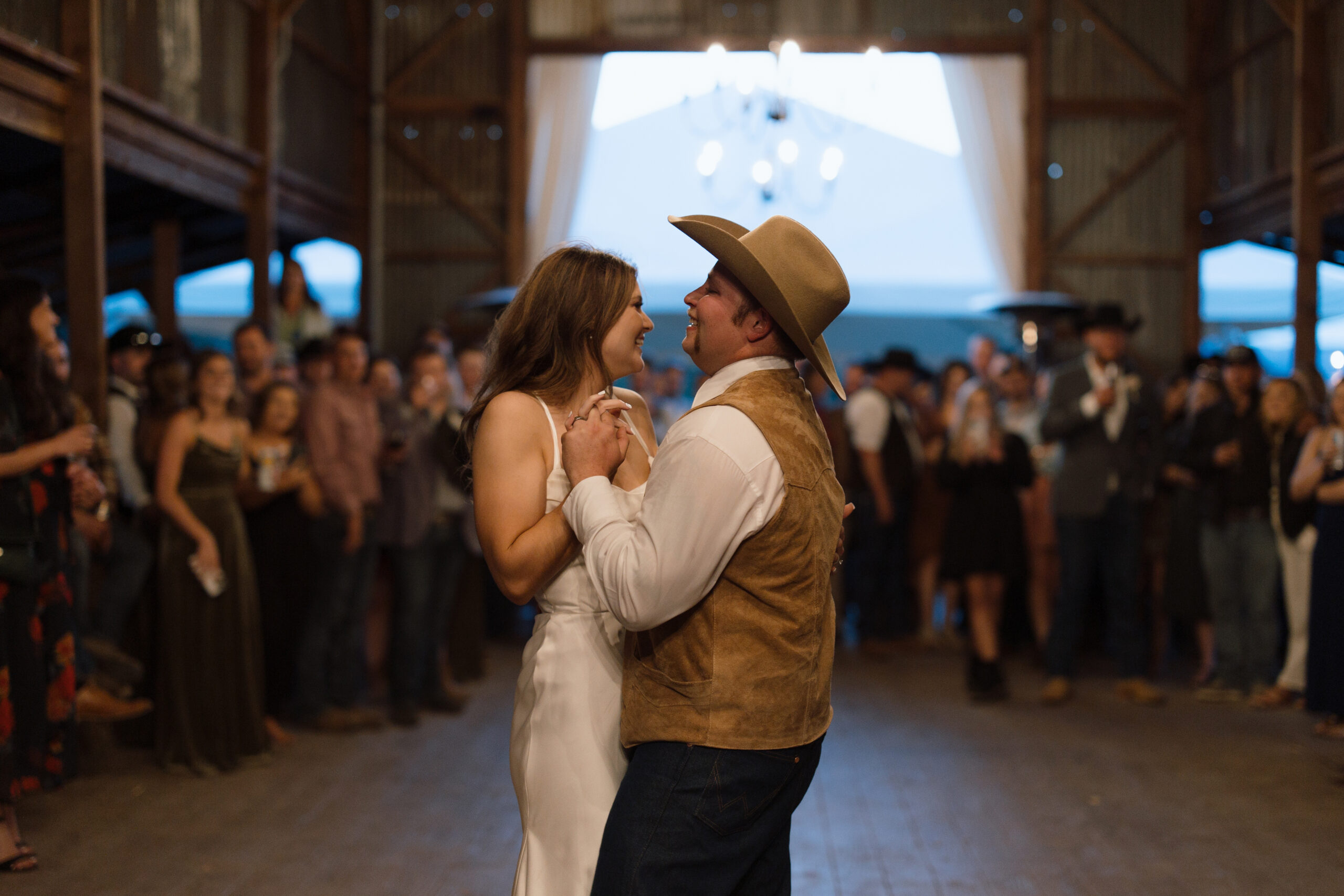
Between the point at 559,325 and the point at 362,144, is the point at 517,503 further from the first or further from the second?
the point at 362,144

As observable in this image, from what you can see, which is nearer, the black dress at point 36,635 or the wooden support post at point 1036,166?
the black dress at point 36,635

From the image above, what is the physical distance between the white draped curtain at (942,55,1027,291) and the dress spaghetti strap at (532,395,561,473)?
9.52 metres

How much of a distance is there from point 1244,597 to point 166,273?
23.4 ft

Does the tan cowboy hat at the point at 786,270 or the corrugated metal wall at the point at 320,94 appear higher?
the corrugated metal wall at the point at 320,94

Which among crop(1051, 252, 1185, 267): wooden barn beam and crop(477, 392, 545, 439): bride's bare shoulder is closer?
crop(477, 392, 545, 439): bride's bare shoulder

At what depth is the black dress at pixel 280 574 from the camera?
4.90 meters

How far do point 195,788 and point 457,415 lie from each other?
6.69 ft

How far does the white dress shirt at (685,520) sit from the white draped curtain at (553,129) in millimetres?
9528

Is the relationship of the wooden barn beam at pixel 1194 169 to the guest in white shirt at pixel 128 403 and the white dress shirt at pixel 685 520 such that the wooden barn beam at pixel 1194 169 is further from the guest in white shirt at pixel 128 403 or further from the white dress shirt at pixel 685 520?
the white dress shirt at pixel 685 520

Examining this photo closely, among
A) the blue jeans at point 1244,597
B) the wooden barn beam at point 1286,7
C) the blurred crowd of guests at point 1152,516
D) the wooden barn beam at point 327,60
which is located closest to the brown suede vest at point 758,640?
the blurred crowd of guests at point 1152,516

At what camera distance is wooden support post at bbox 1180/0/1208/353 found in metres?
10.6

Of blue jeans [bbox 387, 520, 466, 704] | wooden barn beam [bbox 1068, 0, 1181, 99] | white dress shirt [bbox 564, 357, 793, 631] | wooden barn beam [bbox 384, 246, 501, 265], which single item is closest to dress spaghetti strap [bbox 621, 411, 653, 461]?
white dress shirt [bbox 564, 357, 793, 631]

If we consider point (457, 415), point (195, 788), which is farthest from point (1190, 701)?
point (195, 788)

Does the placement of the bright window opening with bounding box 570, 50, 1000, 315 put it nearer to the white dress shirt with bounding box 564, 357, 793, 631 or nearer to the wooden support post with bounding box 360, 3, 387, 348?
the wooden support post with bounding box 360, 3, 387, 348
